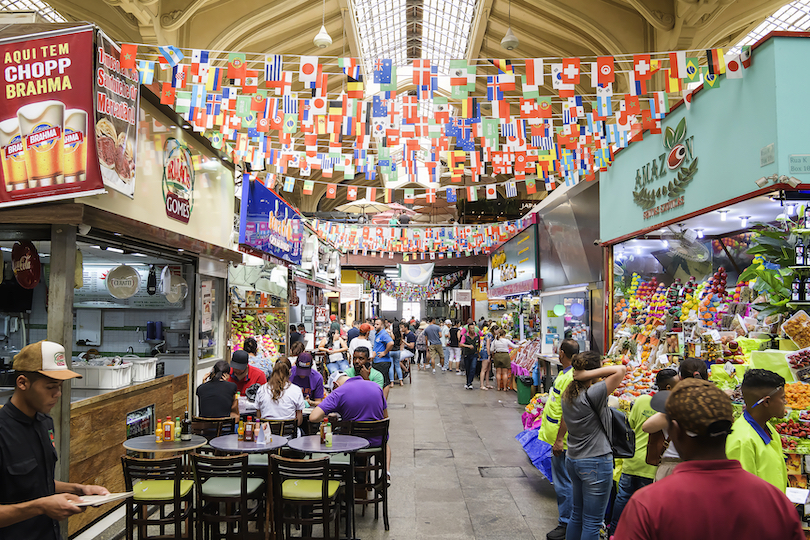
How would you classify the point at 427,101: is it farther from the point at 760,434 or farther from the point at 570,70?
the point at 760,434

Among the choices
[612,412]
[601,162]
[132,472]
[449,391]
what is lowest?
[449,391]

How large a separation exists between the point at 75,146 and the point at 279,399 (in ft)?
9.29

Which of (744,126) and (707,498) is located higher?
(744,126)

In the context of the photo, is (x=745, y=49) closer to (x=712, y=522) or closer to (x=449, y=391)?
(x=712, y=522)

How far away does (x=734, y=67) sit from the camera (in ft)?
15.3

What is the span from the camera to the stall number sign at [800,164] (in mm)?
4182

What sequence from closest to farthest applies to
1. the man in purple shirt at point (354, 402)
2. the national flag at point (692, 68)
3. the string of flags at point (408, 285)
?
the man in purple shirt at point (354, 402) < the national flag at point (692, 68) < the string of flags at point (408, 285)

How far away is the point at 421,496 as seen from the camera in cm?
558

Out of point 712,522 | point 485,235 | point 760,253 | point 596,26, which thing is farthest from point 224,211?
point 485,235

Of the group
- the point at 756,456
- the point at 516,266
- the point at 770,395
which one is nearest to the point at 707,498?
the point at 756,456

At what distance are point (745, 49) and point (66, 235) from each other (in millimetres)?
5866

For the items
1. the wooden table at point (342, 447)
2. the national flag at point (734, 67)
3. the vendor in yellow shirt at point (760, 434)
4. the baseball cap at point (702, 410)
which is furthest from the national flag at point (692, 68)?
the baseball cap at point (702, 410)

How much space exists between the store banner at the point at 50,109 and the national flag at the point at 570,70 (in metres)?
4.61

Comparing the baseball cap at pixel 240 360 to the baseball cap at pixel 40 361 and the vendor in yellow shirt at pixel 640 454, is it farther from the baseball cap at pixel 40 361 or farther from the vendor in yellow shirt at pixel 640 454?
the vendor in yellow shirt at pixel 640 454
